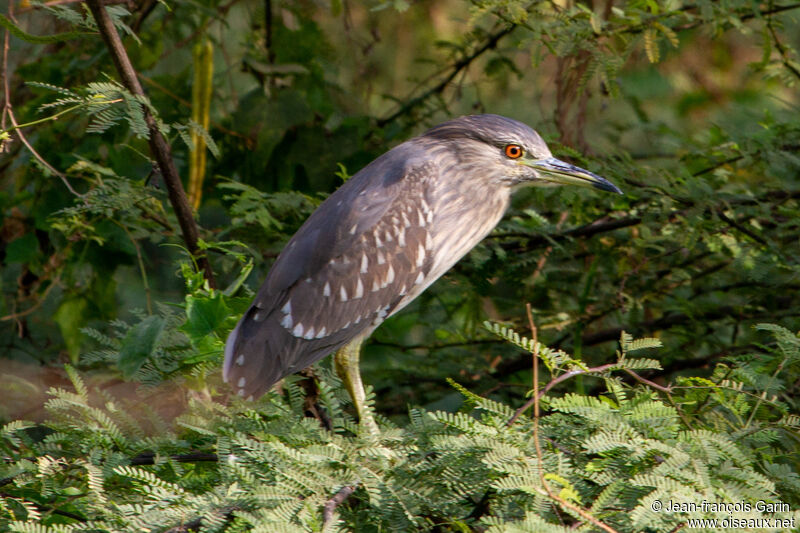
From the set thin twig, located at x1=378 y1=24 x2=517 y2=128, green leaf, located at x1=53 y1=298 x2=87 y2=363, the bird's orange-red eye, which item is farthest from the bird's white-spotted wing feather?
thin twig, located at x1=378 y1=24 x2=517 y2=128

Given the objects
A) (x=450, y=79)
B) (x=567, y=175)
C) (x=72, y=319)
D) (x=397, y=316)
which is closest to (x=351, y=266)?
(x=567, y=175)

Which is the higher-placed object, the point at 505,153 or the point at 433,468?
the point at 505,153

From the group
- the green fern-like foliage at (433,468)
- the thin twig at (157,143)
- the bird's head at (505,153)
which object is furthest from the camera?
the bird's head at (505,153)

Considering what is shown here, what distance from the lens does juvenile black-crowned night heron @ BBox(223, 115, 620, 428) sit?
2986 millimetres

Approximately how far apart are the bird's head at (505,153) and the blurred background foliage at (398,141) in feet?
0.65

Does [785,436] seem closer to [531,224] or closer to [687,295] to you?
[531,224]

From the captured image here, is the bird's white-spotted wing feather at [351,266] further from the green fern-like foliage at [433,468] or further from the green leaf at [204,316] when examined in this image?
the green fern-like foliage at [433,468]

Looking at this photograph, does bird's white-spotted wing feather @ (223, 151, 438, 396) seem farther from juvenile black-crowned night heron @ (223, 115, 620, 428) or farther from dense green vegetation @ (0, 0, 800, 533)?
dense green vegetation @ (0, 0, 800, 533)

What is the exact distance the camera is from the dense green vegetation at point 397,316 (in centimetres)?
213

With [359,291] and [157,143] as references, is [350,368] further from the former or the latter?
[157,143]

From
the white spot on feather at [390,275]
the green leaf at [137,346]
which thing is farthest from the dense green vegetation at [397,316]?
→ the white spot on feather at [390,275]

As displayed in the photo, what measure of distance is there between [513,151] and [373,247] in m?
0.70

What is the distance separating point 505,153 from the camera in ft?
10.9

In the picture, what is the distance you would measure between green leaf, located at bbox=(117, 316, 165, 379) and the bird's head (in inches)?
53.4
